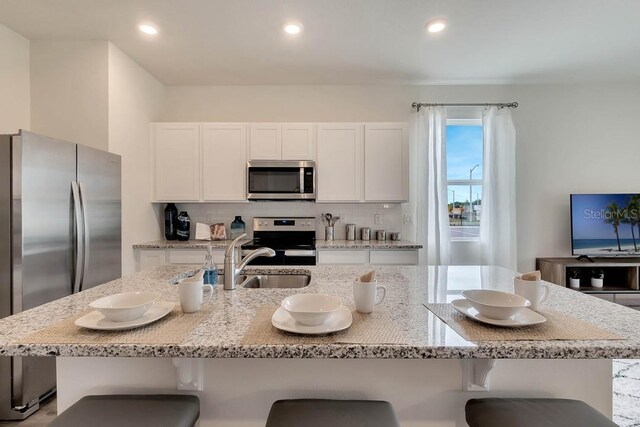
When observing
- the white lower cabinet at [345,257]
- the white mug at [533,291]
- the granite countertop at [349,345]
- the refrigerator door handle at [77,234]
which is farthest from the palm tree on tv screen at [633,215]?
the refrigerator door handle at [77,234]

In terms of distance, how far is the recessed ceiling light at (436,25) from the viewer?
2.43 metres

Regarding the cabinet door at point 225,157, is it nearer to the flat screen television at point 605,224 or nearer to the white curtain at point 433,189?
the white curtain at point 433,189

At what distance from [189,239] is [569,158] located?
182 inches

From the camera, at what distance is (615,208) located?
3.51m

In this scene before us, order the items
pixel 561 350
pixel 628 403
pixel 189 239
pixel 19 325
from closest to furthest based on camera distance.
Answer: pixel 561 350, pixel 19 325, pixel 628 403, pixel 189 239

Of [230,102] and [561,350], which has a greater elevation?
[230,102]

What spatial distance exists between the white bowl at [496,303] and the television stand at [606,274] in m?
3.07

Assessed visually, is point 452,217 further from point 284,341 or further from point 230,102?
point 284,341

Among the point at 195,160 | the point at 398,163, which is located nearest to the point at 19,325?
the point at 195,160

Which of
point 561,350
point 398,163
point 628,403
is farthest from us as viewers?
point 398,163

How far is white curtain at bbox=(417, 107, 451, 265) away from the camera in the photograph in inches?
140

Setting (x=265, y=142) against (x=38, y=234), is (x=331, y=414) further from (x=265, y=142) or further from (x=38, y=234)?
(x=265, y=142)

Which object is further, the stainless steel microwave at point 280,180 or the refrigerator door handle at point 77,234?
the stainless steel microwave at point 280,180

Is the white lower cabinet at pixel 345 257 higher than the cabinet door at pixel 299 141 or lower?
lower
